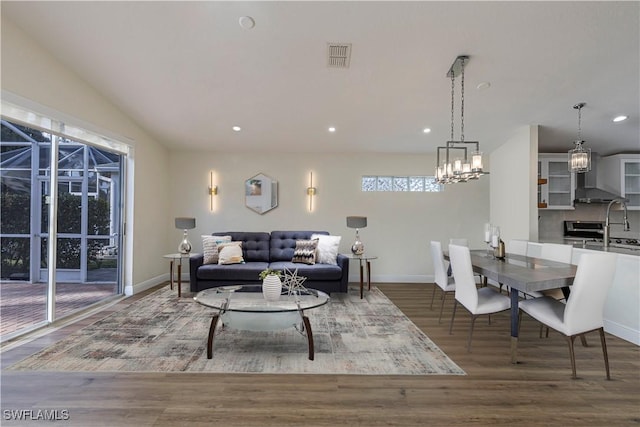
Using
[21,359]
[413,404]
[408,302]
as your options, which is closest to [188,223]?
[21,359]

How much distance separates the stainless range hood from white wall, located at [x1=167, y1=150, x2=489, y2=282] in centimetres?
133

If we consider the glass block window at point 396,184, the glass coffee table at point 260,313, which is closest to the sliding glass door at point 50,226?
the glass coffee table at point 260,313

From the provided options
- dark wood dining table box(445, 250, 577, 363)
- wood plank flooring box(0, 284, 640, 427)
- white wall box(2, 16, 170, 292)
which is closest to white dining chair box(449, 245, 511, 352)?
dark wood dining table box(445, 250, 577, 363)

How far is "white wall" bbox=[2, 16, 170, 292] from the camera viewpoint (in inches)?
110

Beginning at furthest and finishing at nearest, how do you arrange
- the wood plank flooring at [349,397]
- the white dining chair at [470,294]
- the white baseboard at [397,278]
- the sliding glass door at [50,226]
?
the white baseboard at [397,278] < the sliding glass door at [50,226] < the white dining chair at [470,294] < the wood plank flooring at [349,397]

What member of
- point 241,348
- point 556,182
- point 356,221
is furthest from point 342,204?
point 556,182

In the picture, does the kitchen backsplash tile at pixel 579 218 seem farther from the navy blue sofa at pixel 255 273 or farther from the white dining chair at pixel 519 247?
the navy blue sofa at pixel 255 273

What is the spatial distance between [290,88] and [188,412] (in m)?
3.35

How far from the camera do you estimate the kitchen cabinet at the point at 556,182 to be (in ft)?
16.3

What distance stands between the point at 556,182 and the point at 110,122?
6.81 meters

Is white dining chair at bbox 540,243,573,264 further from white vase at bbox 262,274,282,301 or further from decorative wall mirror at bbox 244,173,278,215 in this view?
decorative wall mirror at bbox 244,173,278,215

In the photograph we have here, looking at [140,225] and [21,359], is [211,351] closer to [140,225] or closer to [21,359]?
[21,359]

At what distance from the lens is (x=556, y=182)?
5.00 m

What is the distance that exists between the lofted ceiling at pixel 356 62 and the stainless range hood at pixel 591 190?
0.56m
